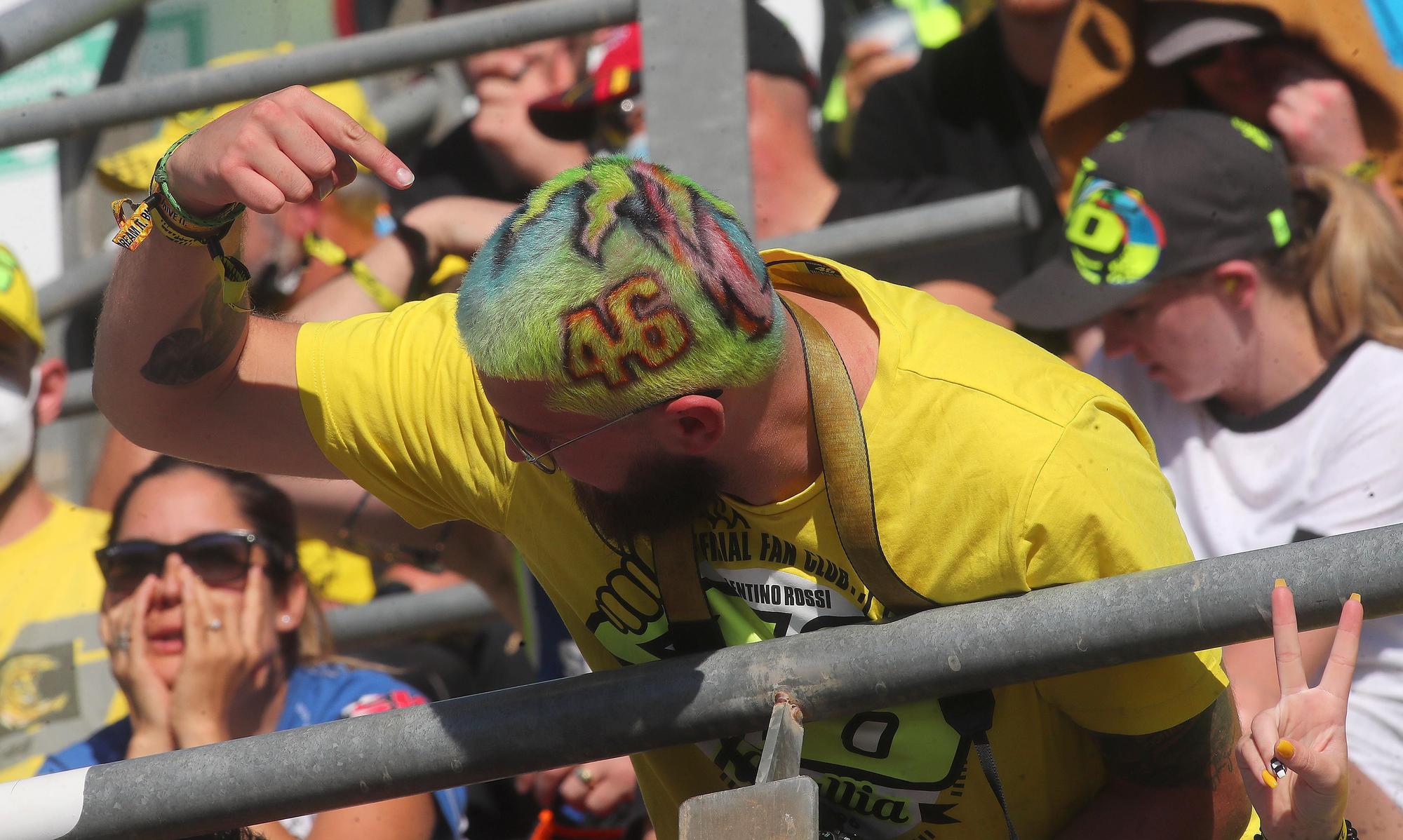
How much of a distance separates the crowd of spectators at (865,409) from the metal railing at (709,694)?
7cm

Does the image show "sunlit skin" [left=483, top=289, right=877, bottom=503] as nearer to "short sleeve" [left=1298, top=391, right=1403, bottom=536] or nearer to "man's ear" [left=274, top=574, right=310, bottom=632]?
"short sleeve" [left=1298, top=391, right=1403, bottom=536]

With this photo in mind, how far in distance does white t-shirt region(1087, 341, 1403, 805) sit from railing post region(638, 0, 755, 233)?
81 centimetres

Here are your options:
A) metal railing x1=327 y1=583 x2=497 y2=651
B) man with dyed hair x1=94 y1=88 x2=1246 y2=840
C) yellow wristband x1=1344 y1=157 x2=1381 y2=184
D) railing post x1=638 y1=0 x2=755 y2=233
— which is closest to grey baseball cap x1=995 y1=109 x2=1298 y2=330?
yellow wristband x1=1344 y1=157 x2=1381 y2=184

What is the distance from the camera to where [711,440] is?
1672mm

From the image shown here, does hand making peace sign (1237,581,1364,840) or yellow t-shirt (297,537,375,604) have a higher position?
hand making peace sign (1237,581,1364,840)

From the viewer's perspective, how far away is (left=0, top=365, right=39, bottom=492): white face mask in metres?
2.99

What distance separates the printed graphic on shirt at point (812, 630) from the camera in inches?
66.9

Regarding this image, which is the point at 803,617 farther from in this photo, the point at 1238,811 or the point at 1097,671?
the point at 1238,811

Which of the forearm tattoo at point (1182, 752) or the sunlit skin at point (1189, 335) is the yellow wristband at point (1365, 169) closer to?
the sunlit skin at point (1189, 335)

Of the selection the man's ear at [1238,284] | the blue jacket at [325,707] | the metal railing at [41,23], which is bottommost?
the blue jacket at [325,707]

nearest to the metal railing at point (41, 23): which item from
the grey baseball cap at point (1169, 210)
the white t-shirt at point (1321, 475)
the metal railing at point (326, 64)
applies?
the metal railing at point (326, 64)

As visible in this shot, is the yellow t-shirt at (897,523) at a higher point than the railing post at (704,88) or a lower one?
lower

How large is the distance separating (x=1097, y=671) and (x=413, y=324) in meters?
0.92

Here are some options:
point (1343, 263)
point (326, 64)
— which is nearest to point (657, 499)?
point (326, 64)
